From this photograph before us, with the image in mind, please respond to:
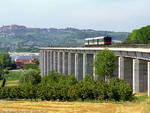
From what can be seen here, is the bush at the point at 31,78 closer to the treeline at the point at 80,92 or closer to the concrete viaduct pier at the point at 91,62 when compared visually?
the concrete viaduct pier at the point at 91,62

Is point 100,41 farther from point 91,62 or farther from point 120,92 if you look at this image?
point 120,92

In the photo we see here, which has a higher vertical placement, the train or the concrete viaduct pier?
the train

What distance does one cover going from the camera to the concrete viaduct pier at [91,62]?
4866cm

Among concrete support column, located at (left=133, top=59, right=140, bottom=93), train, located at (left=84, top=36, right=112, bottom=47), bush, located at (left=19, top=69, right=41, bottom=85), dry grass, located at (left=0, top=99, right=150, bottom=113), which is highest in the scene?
train, located at (left=84, top=36, right=112, bottom=47)

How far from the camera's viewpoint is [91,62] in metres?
83.1

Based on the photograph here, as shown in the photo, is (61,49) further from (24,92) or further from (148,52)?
(148,52)

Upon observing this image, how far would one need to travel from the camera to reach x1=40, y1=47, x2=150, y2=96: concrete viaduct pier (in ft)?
160

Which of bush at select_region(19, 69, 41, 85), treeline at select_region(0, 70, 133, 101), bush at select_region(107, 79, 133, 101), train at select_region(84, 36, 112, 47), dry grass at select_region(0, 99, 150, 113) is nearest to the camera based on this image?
dry grass at select_region(0, 99, 150, 113)

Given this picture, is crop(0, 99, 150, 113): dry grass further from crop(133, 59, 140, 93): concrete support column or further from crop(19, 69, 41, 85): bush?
crop(19, 69, 41, 85): bush

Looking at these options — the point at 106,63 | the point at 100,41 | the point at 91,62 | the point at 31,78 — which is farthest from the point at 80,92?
the point at 31,78

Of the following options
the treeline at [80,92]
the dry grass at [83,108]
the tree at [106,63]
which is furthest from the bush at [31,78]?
the dry grass at [83,108]

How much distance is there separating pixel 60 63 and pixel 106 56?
58.3m

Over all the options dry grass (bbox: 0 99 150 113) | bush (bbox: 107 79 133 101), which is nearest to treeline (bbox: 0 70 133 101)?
bush (bbox: 107 79 133 101)

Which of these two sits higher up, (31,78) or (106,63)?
(106,63)
